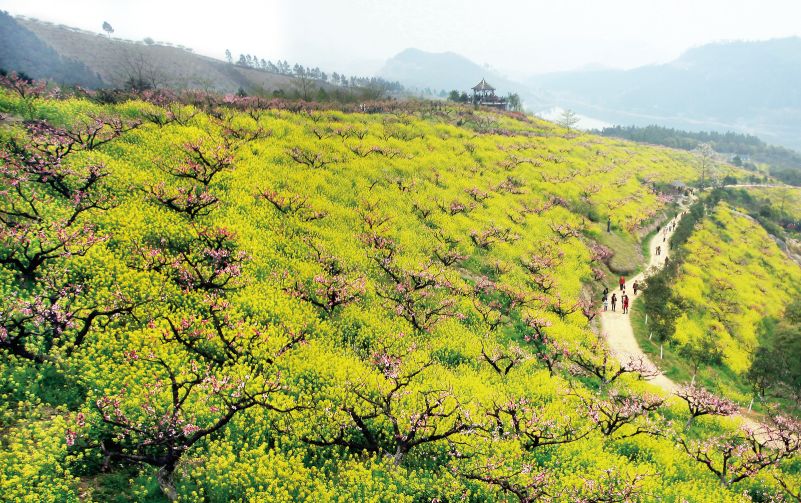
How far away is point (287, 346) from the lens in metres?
15.3

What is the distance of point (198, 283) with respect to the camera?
16.7 m

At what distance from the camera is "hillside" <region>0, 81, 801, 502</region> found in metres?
11.0

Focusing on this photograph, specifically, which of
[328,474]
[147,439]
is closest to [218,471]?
[147,439]

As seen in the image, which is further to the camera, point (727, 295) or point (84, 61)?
point (84, 61)

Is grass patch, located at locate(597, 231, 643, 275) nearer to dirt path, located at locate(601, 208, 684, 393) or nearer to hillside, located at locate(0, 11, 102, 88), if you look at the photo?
dirt path, located at locate(601, 208, 684, 393)

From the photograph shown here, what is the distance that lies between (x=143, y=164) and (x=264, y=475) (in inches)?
780

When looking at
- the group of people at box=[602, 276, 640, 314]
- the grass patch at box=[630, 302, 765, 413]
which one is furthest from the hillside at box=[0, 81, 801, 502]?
the grass patch at box=[630, 302, 765, 413]

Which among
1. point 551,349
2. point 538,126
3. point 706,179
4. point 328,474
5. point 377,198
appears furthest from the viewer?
point 706,179

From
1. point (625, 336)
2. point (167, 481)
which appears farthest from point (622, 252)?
point (167, 481)

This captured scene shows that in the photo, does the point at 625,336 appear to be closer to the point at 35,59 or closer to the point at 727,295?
the point at 727,295

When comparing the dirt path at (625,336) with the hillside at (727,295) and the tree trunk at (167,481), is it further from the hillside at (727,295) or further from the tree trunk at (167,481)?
the tree trunk at (167,481)

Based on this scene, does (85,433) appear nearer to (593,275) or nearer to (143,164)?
(143,164)

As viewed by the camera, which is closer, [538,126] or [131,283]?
[131,283]

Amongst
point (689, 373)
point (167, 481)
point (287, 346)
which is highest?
point (287, 346)
